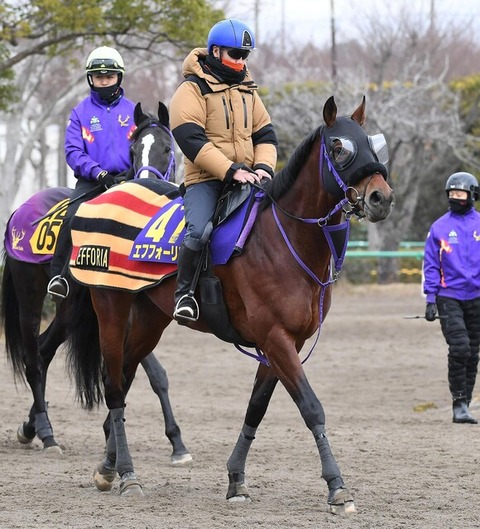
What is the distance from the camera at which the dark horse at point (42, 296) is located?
8.46 meters

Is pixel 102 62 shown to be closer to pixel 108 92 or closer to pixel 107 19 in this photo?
pixel 108 92

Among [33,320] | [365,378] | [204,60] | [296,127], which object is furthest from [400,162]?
[204,60]

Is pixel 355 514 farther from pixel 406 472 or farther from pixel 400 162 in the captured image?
pixel 400 162

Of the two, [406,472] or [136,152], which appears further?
[136,152]

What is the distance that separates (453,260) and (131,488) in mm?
4495

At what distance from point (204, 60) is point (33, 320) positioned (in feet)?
11.4

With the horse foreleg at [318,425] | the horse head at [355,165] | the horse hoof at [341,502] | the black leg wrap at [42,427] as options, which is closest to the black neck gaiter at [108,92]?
the black leg wrap at [42,427]

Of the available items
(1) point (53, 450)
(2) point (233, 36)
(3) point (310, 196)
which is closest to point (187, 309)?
(3) point (310, 196)

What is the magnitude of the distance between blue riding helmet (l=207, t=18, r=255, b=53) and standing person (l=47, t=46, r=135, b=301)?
212 cm

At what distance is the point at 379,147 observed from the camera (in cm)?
602

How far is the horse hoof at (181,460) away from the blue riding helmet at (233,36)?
3.16 metres

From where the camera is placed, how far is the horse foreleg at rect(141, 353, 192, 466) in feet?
26.8

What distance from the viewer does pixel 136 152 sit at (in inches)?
332

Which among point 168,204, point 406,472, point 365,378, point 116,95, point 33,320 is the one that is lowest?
point 365,378
